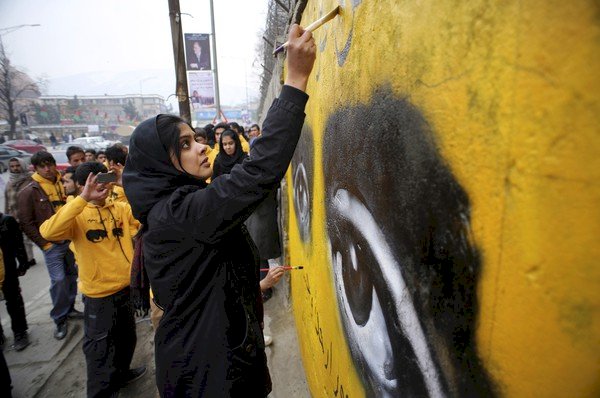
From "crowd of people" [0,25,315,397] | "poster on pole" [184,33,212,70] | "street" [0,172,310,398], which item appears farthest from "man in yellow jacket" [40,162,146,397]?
"poster on pole" [184,33,212,70]

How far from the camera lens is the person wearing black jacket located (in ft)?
3.77

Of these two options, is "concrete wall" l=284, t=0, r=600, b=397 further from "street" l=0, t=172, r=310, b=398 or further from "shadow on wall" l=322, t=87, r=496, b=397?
"street" l=0, t=172, r=310, b=398

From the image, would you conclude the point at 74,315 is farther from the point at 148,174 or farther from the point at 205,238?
the point at 205,238

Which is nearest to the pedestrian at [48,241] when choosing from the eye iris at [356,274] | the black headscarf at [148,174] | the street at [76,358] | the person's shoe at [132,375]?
the street at [76,358]

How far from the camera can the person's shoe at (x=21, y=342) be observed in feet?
11.7

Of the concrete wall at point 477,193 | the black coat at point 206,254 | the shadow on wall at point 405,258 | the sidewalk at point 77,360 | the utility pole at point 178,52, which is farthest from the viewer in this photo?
the utility pole at point 178,52

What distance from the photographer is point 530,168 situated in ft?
1.64

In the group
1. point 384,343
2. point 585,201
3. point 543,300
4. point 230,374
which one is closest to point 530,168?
point 585,201

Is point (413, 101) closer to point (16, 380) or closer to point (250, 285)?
point (250, 285)

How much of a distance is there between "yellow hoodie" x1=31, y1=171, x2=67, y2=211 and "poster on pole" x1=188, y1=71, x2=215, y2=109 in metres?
8.74

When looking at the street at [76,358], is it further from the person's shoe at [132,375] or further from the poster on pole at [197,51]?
the poster on pole at [197,51]

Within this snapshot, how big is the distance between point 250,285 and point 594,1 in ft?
4.56

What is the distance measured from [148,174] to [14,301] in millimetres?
3446

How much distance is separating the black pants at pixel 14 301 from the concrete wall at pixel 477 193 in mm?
3897
